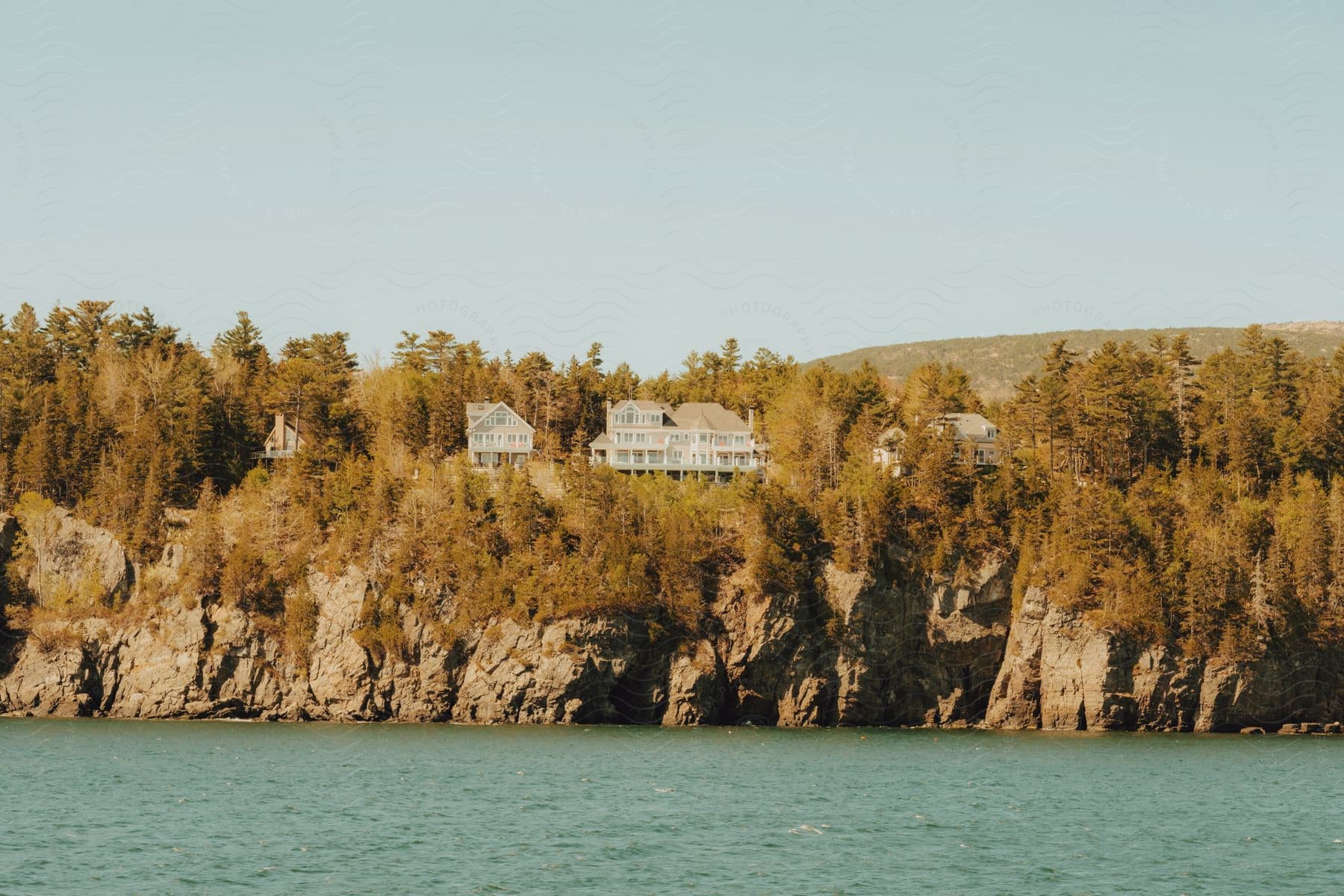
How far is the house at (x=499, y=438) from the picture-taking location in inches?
4815

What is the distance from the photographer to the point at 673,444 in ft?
413

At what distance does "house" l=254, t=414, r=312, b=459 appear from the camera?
392ft

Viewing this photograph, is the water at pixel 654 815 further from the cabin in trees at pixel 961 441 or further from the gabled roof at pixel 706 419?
the gabled roof at pixel 706 419

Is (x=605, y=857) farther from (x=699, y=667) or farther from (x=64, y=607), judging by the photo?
(x=64, y=607)

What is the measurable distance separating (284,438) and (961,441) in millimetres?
61074

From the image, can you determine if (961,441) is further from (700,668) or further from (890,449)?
(700,668)

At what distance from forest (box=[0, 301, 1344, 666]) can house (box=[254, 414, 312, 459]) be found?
1603 millimetres

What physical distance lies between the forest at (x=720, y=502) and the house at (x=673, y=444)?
12.3 feet

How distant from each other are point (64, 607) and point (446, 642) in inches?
1169

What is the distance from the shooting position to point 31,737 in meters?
79.1

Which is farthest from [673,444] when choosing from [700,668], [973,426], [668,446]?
[700,668]

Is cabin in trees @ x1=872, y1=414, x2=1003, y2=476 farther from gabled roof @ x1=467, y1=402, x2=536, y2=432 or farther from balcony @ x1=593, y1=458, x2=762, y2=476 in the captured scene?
gabled roof @ x1=467, y1=402, x2=536, y2=432

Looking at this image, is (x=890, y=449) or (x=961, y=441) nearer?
(x=890, y=449)

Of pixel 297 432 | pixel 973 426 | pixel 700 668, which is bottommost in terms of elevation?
pixel 700 668
